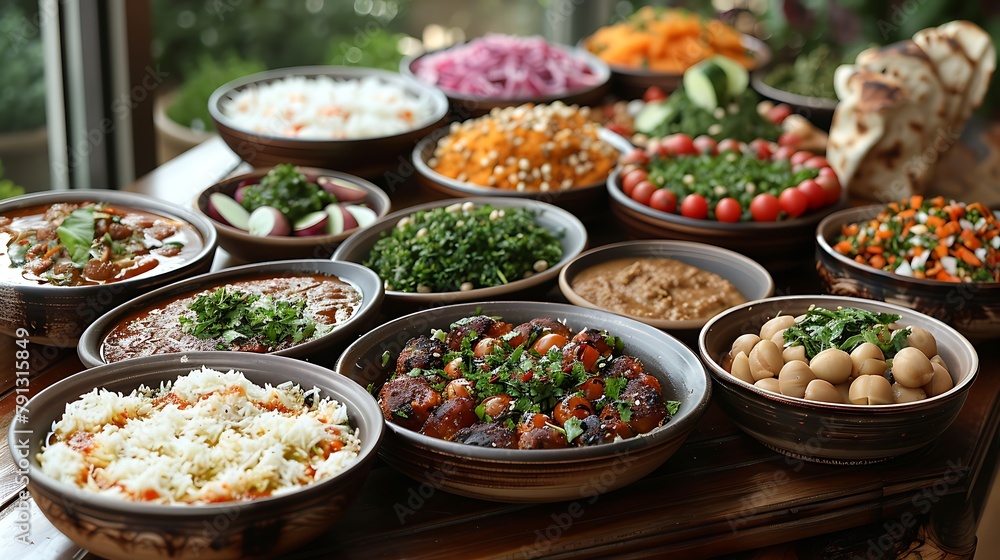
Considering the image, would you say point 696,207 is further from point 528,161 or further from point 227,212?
point 227,212

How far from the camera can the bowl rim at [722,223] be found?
272 cm

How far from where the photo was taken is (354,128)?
332 cm

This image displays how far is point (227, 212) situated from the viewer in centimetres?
280

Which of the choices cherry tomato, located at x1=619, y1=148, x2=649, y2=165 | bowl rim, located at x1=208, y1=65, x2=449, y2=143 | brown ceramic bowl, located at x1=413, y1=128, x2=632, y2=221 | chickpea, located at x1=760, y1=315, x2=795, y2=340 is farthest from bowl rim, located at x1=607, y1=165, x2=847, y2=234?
bowl rim, located at x1=208, y1=65, x2=449, y2=143

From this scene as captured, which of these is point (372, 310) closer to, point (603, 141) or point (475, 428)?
point (475, 428)

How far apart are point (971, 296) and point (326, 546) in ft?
5.64

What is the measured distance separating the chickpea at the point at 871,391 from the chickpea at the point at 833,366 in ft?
0.13

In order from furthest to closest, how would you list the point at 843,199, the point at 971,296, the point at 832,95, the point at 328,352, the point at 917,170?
the point at 832,95
the point at 917,170
the point at 843,199
the point at 971,296
the point at 328,352

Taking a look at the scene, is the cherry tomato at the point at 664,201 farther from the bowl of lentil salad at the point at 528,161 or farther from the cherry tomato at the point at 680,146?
the cherry tomato at the point at 680,146

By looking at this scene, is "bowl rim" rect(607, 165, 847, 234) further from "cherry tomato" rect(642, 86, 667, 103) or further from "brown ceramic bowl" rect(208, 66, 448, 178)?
"cherry tomato" rect(642, 86, 667, 103)

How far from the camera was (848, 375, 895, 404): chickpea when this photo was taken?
1.86m

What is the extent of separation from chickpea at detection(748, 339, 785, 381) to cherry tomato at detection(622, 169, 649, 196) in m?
1.08

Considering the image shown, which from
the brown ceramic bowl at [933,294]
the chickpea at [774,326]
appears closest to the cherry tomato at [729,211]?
the brown ceramic bowl at [933,294]

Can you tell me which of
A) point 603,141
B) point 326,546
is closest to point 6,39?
point 603,141
